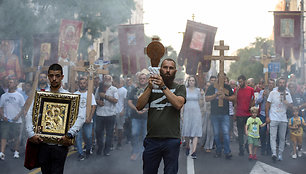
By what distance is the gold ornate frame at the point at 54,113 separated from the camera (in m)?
3.94

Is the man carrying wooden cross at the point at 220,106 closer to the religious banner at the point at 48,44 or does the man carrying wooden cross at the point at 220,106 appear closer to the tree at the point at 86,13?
the religious banner at the point at 48,44

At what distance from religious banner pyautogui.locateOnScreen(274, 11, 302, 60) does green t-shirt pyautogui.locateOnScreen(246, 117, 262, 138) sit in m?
6.97

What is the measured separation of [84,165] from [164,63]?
3915 mm

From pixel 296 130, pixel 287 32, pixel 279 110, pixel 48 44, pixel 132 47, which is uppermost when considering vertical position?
pixel 287 32

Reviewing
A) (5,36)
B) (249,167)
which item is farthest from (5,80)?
(249,167)

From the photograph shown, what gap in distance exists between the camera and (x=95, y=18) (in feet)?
48.8

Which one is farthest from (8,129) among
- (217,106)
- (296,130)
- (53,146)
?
(296,130)

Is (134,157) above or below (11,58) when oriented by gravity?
below

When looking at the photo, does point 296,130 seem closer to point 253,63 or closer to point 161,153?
point 161,153

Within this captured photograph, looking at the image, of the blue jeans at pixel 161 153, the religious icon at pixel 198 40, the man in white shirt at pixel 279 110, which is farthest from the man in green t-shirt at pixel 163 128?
the religious icon at pixel 198 40

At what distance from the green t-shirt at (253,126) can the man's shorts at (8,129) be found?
458 centimetres

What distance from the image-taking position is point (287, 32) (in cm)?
1492

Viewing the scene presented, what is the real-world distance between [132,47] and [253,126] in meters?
6.28

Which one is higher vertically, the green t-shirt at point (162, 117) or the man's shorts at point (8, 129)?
the green t-shirt at point (162, 117)
